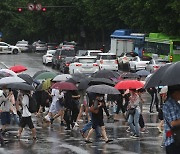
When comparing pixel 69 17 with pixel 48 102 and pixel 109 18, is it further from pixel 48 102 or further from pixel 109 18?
pixel 48 102

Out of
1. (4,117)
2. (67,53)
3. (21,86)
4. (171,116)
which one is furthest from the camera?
(67,53)

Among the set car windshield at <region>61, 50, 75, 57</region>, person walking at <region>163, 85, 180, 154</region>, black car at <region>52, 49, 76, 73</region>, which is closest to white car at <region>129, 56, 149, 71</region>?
black car at <region>52, 49, 76, 73</region>

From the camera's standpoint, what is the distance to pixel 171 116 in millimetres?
8484

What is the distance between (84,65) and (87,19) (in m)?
37.9

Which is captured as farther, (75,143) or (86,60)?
(86,60)

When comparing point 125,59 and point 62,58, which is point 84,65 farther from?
point 125,59

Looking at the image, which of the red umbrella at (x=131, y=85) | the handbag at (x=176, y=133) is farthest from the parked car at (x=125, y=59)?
the handbag at (x=176, y=133)

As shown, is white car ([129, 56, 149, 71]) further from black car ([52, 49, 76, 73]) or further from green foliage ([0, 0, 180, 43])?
black car ([52, 49, 76, 73])

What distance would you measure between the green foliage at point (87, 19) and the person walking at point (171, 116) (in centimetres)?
3891

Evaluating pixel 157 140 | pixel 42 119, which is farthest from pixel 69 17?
pixel 157 140

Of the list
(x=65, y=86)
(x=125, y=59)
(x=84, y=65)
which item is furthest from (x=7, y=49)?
(x=65, y=86)

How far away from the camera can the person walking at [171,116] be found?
834 centimetres

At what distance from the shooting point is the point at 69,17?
82.8m

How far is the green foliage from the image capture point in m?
51.8
